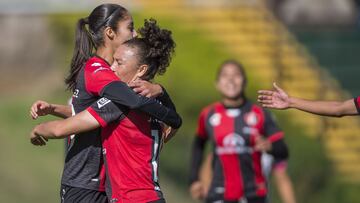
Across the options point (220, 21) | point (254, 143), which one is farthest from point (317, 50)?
point (254, 143)

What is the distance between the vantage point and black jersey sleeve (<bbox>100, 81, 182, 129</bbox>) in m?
4.83

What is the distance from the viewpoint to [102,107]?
4.86m

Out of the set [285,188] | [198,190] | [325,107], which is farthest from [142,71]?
[285,188]

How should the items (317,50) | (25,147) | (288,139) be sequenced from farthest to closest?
(317,50) < (288,139) < (25,147)

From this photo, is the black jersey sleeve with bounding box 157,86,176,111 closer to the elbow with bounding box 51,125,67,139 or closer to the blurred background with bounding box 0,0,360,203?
the elbow with bounding box 51,125,67,139

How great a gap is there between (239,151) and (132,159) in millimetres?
3098

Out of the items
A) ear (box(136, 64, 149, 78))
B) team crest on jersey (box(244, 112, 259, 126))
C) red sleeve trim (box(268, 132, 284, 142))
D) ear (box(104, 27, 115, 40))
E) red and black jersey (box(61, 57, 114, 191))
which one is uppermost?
ear (box(104, 27, 115, 40))

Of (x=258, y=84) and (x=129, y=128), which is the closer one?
(x=129, y=128)

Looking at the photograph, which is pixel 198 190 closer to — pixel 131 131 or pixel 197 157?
pixel 197 157

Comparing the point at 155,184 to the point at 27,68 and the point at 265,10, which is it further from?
the point at 265,10

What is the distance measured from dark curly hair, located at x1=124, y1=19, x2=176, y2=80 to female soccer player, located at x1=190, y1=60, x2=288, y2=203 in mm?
2819

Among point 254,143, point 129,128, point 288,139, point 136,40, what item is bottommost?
point 288,139

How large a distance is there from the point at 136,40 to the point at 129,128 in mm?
482

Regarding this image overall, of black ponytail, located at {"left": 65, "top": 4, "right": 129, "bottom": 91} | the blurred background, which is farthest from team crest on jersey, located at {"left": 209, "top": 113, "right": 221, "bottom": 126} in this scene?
the blurred background
